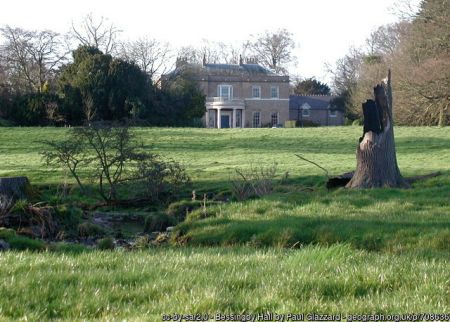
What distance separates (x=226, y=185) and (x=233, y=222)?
8998mm

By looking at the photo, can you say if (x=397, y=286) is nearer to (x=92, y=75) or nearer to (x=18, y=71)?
(x=92, y=75)

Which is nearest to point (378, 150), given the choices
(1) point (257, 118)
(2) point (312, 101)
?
(1) point (257, 118)

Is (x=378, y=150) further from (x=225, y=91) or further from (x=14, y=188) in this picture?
(x=225, y=91)

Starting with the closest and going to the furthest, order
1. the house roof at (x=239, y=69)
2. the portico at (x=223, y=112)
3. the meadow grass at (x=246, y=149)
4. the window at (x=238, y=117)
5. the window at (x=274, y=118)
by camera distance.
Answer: the meadow grass at (x=246, y=149) < the portico at (x=223, y=112) < the window at (x=238, y=117) < the house roof at (x=239, y=69) < the window at (x=274, y=118)

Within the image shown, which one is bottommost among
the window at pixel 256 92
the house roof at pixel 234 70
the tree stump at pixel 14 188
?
the tree stump at pixel 14 188

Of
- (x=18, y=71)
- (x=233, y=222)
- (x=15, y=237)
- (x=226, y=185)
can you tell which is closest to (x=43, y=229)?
(x=15, y=237)

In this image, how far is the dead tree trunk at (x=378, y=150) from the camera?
1853 cm

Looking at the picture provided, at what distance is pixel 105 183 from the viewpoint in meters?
24.6

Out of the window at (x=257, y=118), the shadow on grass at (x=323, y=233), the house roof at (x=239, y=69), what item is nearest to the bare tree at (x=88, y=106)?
the house roof at (x=239, y=69)

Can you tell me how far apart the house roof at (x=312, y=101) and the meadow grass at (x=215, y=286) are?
279 feet

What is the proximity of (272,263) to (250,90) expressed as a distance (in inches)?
3091

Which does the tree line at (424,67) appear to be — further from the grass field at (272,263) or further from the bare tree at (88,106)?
the bare tree at (88,106)

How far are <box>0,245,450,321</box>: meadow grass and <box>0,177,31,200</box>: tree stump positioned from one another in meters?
9.18

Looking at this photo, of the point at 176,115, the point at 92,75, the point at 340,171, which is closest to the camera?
the point at 340,171
